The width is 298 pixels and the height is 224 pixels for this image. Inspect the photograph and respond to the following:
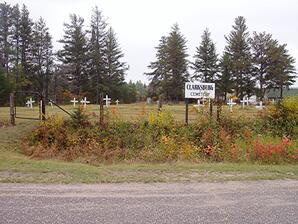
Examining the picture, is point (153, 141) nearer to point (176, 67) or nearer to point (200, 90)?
point (200, 90)

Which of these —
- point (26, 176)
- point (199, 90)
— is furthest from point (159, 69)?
point (26, 176)

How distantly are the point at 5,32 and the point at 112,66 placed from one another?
1661 cm

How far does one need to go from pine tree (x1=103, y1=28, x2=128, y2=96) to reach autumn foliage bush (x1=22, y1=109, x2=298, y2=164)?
44290mm

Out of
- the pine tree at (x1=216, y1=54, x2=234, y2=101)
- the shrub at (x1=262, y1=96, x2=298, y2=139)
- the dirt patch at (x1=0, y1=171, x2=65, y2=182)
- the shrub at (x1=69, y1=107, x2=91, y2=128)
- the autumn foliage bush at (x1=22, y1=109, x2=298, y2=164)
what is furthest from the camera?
the pine tree at (x1=216, y1=54, x2=234, y2=101)

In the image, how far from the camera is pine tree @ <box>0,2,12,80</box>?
5584 cm

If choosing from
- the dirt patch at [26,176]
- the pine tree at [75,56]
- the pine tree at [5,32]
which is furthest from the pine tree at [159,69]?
the dirt patch at [26,176]

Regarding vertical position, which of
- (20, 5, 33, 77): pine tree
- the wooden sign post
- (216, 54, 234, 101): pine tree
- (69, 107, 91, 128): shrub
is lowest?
(69, 107, 91, 128): shrub

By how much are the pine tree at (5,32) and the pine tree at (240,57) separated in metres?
32.1

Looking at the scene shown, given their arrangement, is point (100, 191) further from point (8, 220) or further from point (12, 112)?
point (12, 112)

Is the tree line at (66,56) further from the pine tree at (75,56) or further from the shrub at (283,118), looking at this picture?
the shrub at (283,118)

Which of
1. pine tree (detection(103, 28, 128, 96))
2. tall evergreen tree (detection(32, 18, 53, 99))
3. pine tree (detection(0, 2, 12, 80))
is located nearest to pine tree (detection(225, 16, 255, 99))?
pine tree (detection(103, 28, 128, 96))

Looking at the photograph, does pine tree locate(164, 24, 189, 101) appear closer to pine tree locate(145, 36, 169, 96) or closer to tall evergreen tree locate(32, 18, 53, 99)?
pine tree locate(145, 36, 169, 96)

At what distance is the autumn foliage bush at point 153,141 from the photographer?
44.9ft

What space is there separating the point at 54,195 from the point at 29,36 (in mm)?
57025
